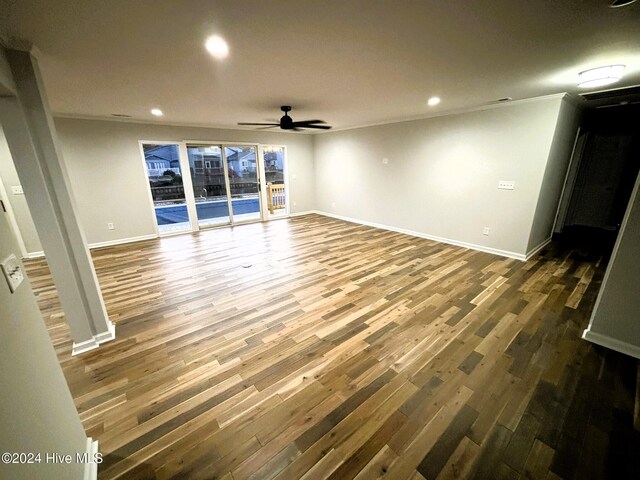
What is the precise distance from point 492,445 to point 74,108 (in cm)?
644

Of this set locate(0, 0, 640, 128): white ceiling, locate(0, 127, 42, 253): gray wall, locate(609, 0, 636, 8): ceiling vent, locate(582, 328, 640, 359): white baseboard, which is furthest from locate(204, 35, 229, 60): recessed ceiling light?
locate(0, 127, 42, 253): gray wall

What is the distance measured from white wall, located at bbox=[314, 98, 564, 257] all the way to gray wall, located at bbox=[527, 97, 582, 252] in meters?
0.19

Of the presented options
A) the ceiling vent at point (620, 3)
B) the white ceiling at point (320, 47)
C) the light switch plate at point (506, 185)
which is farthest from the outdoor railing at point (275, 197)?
the ceiling vent at point (620, 3)

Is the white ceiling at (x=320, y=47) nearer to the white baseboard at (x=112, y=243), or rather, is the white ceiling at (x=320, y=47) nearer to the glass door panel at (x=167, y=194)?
the white baseboard at (x=112, y=243)

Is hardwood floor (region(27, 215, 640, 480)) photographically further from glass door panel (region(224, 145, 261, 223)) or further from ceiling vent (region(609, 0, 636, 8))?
glass door panel (region(224, 145, 261, 223))

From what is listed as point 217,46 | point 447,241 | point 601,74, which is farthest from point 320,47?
point 447,241

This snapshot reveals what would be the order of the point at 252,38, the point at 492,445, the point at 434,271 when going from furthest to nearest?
the point at 434,271
the point at 252,38
the point at 492,445

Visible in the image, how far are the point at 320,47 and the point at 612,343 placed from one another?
362cm

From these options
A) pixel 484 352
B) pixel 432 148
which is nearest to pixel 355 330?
pixel 484 352

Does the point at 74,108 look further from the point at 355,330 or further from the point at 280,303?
the point at 355,330

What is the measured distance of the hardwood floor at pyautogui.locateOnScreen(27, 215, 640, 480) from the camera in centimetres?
143

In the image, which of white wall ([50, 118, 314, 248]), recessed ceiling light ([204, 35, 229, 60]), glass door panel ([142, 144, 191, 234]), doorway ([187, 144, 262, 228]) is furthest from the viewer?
doorway ([187, 144, 262, 228])

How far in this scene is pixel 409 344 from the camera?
2.32 m

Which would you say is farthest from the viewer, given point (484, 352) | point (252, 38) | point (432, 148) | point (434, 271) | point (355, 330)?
point (432, 148)
